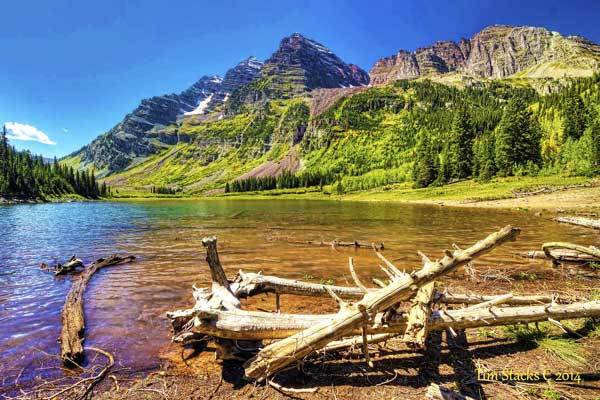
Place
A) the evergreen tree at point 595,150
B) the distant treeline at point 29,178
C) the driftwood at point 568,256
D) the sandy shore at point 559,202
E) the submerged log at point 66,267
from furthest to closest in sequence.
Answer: the distant treeline at point 29,178 → the evergreen tree at point 595,150 → the sandy shore at point 559,202 → the submerged log at point 66,267 → the driftwood at point 568,256

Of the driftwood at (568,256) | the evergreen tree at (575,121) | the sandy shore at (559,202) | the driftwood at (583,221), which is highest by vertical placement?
the evergreen tree at (575,121)

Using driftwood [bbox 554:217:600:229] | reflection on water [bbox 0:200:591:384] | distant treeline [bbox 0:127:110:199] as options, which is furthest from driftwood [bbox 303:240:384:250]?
distant treeline [bbox 0:127:110:199]

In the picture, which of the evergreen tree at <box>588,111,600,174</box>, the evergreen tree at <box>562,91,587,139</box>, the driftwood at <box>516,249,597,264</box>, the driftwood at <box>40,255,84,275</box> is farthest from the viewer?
the evergreen tree at <box>562,91,587,139</box>

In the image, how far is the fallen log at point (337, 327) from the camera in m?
7.51

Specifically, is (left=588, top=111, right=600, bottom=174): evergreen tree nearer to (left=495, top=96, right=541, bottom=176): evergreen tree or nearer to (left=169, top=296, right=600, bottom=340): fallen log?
(left=495, top=96, right=541, bottom=176): evergreen tree

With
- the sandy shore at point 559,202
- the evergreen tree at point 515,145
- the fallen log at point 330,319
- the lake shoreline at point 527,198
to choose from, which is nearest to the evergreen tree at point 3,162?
the lake shoreline at point 527,198

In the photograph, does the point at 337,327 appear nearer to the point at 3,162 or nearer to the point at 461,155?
the point at 461,155

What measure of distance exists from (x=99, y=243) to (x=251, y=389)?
31.8 metres

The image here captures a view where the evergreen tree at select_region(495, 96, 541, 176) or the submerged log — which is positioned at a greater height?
the evergreen tree at select_region(495, 96, 541, 176)

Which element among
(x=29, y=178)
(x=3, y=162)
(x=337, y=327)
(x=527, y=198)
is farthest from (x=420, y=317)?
(x=3, y=162)

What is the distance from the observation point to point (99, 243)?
33.4 metres

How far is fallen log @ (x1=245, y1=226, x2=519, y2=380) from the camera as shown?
7508 millimetres

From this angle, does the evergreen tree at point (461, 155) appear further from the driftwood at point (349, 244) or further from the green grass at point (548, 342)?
the green grass at point (548, 342)

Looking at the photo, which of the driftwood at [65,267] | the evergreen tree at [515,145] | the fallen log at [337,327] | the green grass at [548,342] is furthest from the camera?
the evergreen tree at [515,145]
